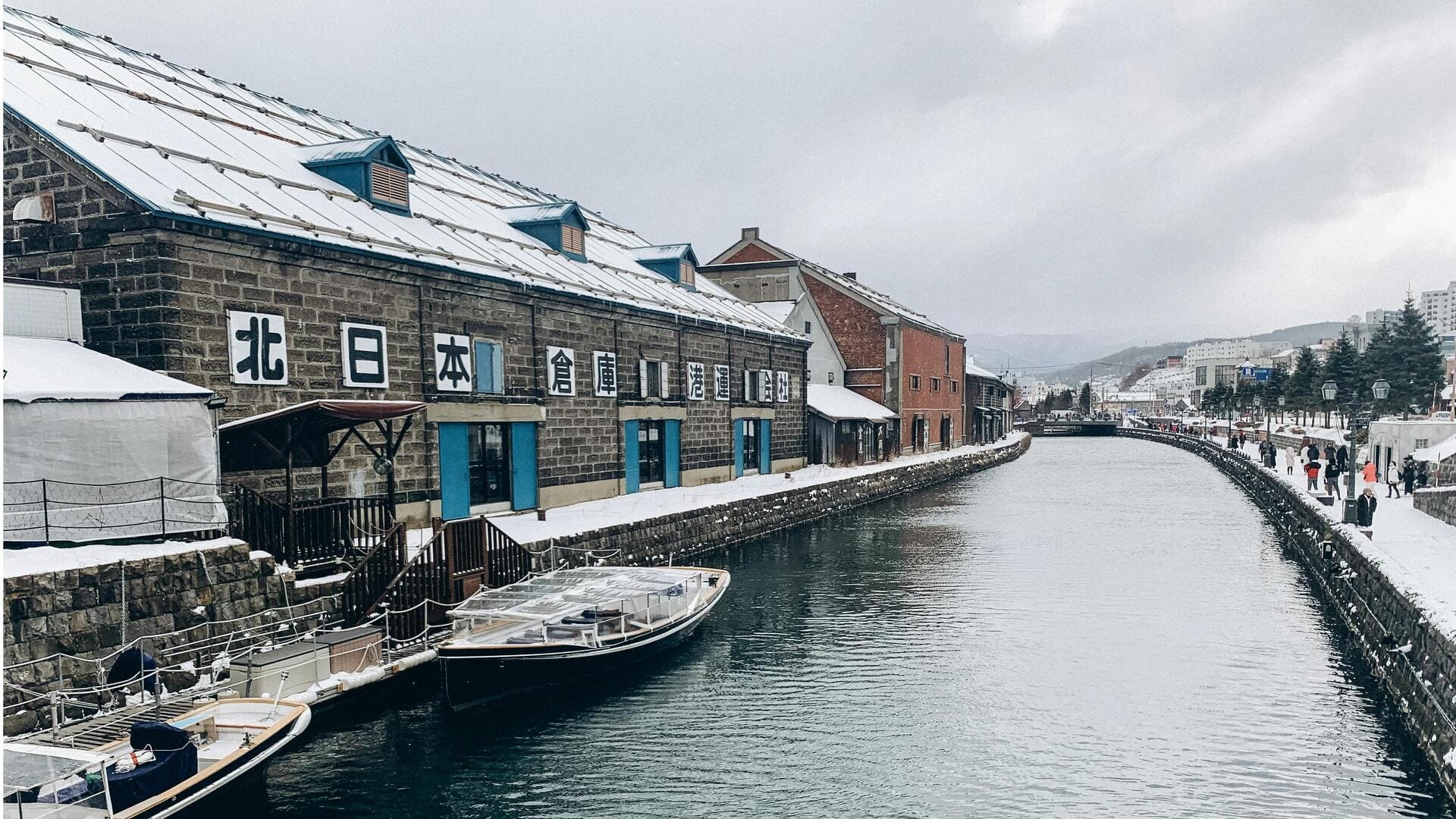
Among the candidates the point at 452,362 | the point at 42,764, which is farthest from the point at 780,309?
the point at 42,764

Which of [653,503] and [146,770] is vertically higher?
[653,503]

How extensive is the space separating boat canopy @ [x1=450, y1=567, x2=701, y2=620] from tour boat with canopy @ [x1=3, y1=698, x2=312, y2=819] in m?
5.10

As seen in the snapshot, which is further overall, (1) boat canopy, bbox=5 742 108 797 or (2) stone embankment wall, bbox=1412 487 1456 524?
(2) stone embankment wall, bbox=1412 487 1456 524

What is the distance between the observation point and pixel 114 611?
12758 mm

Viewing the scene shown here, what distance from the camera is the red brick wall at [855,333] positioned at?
60.7 m

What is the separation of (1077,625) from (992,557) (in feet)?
29.2

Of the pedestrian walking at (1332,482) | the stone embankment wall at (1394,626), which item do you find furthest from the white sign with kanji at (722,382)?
the pedestrian walking at (1332,482)

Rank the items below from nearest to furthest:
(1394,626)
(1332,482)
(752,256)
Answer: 1. (1394,626)
2. (1332,482)
3. (752,256)

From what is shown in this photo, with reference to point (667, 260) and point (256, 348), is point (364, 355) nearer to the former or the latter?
point (256, 348)

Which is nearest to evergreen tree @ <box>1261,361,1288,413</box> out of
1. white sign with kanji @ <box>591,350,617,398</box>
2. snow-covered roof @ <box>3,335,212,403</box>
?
white sign with kanji @ <box>591,350,617,398</box>

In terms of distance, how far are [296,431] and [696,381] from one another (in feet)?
70.2

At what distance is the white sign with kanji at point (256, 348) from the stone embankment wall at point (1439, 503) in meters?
28.1

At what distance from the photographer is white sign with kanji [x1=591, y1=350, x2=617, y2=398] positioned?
3089cm

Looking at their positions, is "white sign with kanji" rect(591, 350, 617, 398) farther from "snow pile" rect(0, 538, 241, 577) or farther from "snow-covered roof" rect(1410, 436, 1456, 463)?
"snow-covered roof" rect(1410, 436, 1456, 463)
